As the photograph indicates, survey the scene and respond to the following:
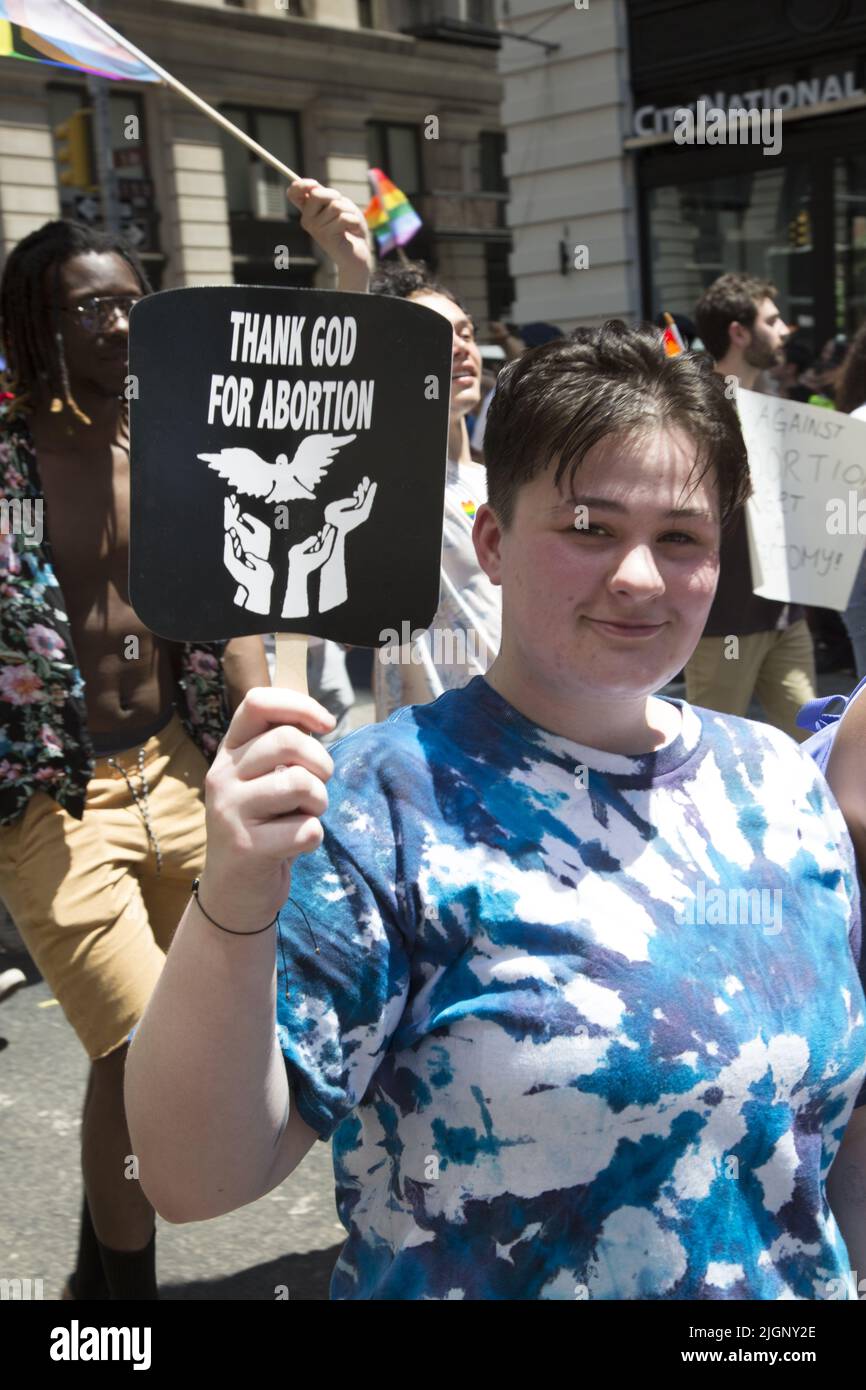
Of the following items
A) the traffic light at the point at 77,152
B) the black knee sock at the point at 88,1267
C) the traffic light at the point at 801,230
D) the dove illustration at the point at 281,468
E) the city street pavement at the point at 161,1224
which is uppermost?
the traffic light at the point at 77,152

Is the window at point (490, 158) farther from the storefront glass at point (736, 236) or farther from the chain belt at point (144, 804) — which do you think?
the chain belt at point (144, 804)

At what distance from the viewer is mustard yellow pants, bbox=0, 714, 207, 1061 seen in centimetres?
271

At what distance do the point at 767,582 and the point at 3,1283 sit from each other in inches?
105

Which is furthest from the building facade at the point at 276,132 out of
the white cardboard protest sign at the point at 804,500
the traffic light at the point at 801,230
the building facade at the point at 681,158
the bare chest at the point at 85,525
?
the bare chest at the point at 85,525

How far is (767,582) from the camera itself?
4277mm

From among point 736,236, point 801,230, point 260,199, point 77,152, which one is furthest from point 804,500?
point 260,199

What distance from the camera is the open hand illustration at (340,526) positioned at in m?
1.33

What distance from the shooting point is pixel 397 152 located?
28.5 meters

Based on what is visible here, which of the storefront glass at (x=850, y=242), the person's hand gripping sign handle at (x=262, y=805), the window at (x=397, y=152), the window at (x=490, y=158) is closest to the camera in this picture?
the person's hand gripping sign handle at (x=262, y=805)

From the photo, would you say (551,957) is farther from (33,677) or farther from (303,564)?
(33,677)

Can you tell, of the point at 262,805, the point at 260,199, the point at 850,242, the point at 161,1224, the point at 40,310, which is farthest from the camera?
the point at 260,199

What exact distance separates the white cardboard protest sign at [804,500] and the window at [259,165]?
22401mm

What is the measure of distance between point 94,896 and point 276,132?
24812 mm

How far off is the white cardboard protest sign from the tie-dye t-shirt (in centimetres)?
281
